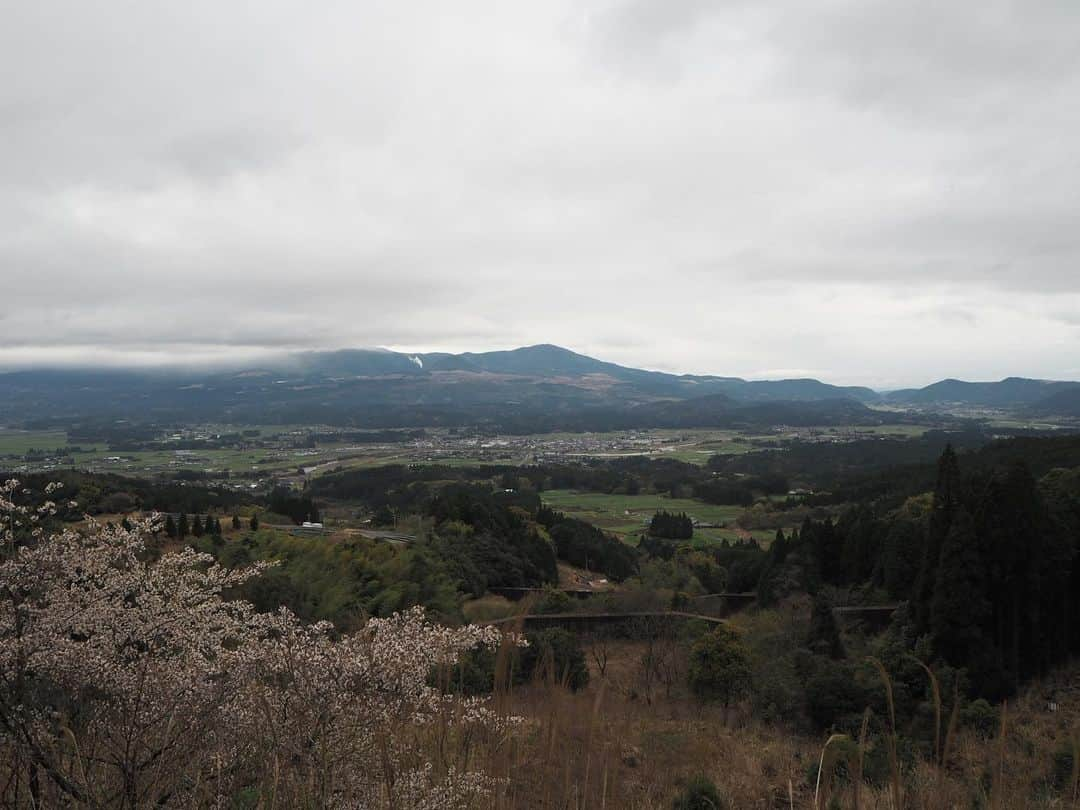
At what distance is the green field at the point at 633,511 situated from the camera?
55.9 m

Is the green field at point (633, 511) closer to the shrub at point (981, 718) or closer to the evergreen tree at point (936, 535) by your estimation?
the evergreen tree at point (936, 535)

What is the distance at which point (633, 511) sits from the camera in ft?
225

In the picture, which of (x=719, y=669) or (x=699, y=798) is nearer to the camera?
(x=699, y=798)

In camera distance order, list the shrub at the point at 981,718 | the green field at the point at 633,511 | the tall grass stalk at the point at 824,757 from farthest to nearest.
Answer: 1. the green field at the point at 633,511
2. the shrub at the point at 981,718
3. the tall grass stalk at the point at 824,757

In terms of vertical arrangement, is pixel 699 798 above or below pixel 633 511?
above

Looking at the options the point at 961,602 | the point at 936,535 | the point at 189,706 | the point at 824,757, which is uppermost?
the point at 824,757

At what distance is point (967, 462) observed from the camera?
50.8 meters

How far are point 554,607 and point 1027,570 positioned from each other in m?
15.4

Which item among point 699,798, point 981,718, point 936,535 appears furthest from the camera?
point 936,535

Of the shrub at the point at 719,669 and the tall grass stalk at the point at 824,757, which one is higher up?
the tall grass stalk at the point at 824,757

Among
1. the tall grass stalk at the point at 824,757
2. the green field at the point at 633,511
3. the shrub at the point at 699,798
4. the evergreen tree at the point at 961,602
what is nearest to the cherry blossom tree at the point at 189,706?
the tall grass stalk at the point at 824,757

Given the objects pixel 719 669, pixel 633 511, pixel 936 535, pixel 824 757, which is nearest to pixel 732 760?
pixel 719 669

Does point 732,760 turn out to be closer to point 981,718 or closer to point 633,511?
point 981,718

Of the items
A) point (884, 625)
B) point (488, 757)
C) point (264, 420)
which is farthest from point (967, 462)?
point (264, 420)
